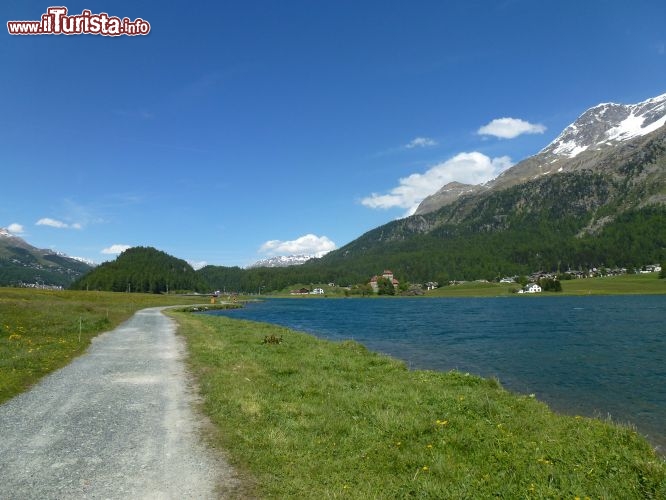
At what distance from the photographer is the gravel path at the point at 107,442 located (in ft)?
33.3

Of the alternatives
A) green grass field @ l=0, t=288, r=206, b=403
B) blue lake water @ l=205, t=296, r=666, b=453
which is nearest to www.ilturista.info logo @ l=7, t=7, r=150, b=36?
green grass field @ l=0, t=288, r=206, b=403

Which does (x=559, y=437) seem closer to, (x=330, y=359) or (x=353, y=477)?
(x=353, y=477)

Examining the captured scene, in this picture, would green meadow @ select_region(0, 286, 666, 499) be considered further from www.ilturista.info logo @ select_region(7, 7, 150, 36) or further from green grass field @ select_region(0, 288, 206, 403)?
www.ilturista.info logo @ select_region(7, 7, 150, 36)

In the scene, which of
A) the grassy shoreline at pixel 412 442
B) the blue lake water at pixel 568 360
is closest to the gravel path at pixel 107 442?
the grassy shoreline at pixel 412 442

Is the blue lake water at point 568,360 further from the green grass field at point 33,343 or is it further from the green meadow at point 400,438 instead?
the green grass field at point 33,343

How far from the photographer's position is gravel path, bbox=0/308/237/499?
400 inches

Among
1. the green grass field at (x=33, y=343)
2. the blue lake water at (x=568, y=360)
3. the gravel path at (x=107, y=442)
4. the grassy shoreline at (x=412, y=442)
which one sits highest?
the green grass field at (x=33, y=343)

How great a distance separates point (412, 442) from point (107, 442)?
9086 mm

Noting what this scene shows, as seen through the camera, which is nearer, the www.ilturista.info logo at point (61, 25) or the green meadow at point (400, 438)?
the green meadow at point (400, 438)

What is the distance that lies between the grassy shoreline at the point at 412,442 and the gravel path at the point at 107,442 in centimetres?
125

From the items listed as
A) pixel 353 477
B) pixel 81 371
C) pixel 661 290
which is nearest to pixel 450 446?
pixel 353 477

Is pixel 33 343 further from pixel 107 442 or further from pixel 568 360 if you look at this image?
pixel 568 360

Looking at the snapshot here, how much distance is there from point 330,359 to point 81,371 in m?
14.6

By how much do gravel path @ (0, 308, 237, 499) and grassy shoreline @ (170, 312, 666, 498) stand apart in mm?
1249
